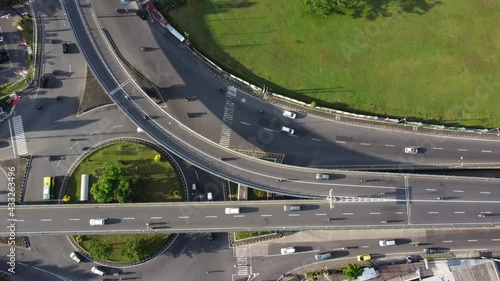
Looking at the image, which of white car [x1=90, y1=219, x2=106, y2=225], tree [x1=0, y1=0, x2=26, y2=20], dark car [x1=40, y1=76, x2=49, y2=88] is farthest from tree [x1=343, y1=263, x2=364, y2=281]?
tree [x1=0, y1=0, x2=26, y2=20]

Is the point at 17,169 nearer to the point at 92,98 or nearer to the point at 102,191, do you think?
the point at 92,98

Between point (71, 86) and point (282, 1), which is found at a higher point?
point (282, 1)

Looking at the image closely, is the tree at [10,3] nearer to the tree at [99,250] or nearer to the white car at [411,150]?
the tree at [99,250]

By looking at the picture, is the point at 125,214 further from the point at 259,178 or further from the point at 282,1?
the point at 282,1

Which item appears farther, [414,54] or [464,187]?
[414,54]

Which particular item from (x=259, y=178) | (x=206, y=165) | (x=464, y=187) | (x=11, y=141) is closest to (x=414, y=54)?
(x=464, y=187)

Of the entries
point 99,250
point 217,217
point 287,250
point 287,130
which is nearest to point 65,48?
point 99,250

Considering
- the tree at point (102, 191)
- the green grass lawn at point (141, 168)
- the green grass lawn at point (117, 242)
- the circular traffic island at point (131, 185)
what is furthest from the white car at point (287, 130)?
the tree at point (102, 191)
